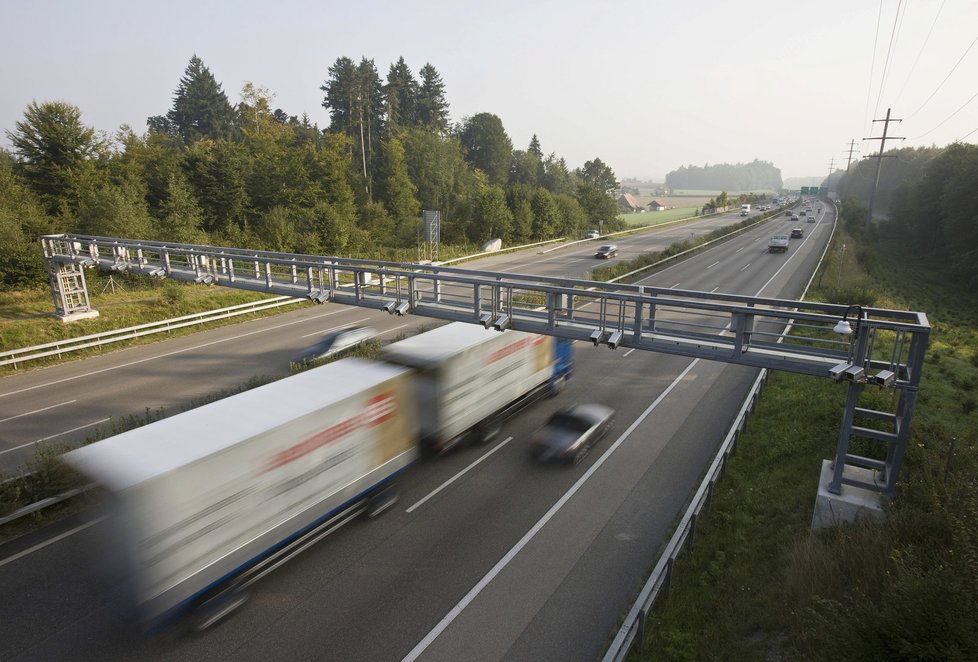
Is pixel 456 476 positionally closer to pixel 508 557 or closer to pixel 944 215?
pixel 508 557

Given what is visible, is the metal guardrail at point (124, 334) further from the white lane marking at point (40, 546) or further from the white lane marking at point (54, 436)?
the white lane marking at point (40, 546)

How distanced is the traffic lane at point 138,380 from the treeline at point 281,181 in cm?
1361

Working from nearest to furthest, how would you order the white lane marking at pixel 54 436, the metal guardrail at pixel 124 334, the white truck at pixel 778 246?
the white lane marking at pixel 54 436 < the metal guardrail at pixel 124 334 < the white truck at pixel 778 246

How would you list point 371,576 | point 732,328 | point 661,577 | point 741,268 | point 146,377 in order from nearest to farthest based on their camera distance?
point 661,577 → point 371,576 → point 732,328 → point 146,377 → point 741,268

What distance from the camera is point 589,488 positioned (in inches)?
497

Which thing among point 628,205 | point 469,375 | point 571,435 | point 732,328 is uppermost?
point 628,205

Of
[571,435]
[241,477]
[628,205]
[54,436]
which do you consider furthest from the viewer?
[628,205]

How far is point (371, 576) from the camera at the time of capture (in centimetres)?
970

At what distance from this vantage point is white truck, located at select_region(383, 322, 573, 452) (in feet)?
40.1

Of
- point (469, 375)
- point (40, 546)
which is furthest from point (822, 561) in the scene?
point (40, 546)

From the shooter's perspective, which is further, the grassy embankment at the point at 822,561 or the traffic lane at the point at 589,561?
the traffic lane at the point at 589,561

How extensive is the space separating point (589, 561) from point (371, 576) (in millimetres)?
4301

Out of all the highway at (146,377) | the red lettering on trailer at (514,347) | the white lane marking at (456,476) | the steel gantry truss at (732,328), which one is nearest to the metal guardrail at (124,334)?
the highway at (146,377)

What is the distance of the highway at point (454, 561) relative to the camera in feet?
27.0
